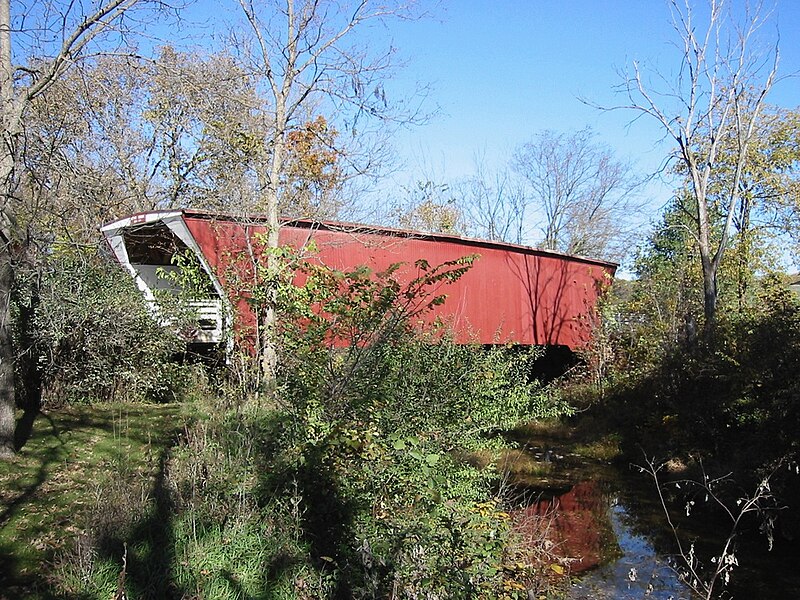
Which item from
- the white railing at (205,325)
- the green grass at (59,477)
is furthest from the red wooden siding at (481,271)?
the green grass at (59,477)

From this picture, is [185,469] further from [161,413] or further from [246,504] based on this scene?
[161,413]

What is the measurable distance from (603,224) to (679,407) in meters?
19.1

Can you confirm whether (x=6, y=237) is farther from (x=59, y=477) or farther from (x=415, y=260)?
(x=415, y=260)

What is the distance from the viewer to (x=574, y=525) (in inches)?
319

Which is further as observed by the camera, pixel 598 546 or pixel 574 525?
pixel 574 525

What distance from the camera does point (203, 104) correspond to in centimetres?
911

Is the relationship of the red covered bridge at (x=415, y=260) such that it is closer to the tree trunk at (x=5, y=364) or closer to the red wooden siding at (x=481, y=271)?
the red wooden siding at (x=481, y=271)

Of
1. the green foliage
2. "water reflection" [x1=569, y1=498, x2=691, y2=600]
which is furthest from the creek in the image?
the green foliage

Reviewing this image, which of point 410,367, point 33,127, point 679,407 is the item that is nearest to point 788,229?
point 679,407

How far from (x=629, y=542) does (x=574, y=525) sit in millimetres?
664

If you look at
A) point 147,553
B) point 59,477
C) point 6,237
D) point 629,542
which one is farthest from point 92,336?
point 629,542

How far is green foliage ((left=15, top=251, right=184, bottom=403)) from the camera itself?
Answer: 31.7 feet

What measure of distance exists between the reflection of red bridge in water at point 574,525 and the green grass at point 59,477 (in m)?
3.49

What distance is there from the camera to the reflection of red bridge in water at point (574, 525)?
6555mm
